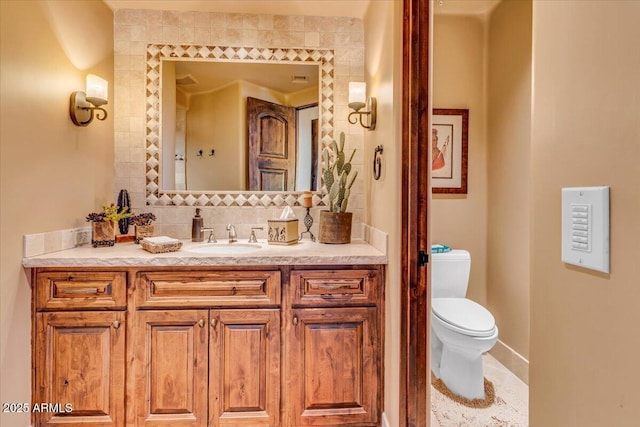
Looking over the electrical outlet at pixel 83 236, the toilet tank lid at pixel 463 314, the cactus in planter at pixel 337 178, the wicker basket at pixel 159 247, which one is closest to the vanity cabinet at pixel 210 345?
the wicker basket at pixel 159 247

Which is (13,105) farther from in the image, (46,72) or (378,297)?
(378,297)

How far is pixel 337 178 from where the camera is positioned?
7.77ft

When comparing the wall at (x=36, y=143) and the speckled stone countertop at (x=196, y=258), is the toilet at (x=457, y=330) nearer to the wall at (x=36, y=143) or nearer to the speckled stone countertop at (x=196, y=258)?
the speckled stone countertop at (x=196, y=258)

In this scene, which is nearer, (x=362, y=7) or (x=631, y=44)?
(x=631, y=44)

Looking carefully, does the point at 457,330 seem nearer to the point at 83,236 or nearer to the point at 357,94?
the point at 357,94

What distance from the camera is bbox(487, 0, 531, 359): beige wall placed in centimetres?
232

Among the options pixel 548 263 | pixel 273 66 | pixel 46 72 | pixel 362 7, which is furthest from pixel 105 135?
pixel 548 263

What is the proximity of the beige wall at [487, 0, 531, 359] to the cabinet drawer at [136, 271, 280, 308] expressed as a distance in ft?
5.49

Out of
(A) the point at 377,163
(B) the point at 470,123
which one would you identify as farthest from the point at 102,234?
(B) the point at 470,123

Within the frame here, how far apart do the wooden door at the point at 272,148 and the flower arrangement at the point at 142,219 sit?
639 millimetres

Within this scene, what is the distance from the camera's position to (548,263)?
24.2 inches

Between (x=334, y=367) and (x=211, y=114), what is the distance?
173cm

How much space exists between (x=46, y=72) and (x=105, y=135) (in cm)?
50

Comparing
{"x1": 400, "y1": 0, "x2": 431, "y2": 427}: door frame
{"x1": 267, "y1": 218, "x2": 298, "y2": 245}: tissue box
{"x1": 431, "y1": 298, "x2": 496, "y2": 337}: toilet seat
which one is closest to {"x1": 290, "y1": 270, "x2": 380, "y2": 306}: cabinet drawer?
{"x1": 400, "y1": 0, "x2": 431, "y2": 427}: door frame
